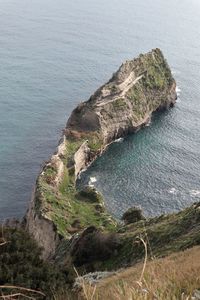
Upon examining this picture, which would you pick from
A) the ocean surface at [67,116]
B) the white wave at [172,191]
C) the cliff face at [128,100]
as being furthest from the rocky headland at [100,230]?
the white wave at [172,191]

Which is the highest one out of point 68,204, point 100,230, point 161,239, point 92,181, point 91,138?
point 161,239

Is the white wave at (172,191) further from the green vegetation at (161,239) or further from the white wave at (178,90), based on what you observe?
the white wave at (178,90)

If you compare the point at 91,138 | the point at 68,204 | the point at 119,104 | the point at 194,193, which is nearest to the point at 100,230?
the point at 68,204

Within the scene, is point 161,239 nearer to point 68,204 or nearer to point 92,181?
point 68,204

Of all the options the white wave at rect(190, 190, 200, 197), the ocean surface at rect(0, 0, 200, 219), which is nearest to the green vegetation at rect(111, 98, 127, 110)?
the ocean surface at rect(0, 0, 200, 219)

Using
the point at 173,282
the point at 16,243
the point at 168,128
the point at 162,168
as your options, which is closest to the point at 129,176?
the point at 162,168
